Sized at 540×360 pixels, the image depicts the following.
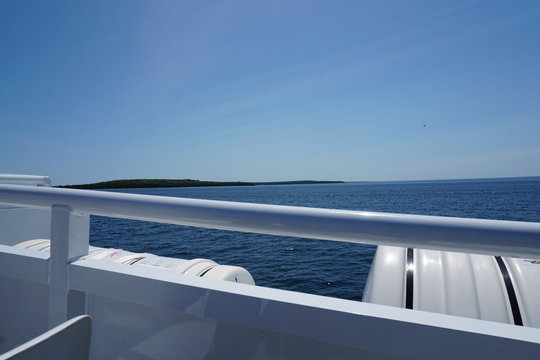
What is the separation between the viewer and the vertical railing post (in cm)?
136

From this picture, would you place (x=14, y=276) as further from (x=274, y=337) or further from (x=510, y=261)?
(x=510, y=261)

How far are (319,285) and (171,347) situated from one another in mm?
11715

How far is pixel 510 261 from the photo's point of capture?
1891 mm

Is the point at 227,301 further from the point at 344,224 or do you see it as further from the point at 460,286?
the point at 460,286

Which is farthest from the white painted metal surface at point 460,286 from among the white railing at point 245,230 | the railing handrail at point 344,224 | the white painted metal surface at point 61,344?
the white painted metal surface at point 61,344

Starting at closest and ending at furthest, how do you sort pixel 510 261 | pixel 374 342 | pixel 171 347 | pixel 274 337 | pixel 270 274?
pixel 374 342 → pixel 274 337 → pixel 171 347 → pixel 510 261 → pixel 270 274

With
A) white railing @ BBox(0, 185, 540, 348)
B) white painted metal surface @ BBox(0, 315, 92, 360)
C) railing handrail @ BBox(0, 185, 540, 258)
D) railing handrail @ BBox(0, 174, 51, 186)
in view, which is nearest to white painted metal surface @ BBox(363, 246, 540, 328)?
white railing @ BBox(0, 185, 540, 348)

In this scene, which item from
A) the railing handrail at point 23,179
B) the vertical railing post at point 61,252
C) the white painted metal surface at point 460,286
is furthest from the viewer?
the railing handrail at point 23,179

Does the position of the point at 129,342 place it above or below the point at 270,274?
above

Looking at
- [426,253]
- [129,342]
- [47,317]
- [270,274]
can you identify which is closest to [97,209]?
[129,342]

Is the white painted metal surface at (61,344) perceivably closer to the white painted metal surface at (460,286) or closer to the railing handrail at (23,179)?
the white painted metal surface at (460,286)

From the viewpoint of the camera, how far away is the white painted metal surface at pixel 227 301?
804 mm

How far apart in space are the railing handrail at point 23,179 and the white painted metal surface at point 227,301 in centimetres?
157

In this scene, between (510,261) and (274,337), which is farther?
(510,261)
